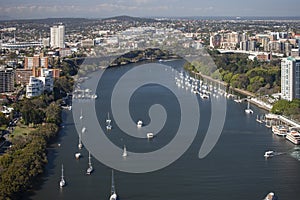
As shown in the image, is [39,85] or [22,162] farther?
[39,85]

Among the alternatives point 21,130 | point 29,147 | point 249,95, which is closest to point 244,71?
point 249,95

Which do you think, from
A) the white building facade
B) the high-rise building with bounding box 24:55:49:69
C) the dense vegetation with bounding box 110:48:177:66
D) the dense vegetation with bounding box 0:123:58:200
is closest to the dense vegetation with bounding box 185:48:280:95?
the dense vegetation with bounding box 110:48:177:66

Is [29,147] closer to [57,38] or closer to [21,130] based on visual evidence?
[21,130]

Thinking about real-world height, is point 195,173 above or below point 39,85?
below

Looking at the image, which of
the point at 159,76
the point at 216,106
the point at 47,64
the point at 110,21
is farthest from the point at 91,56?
the point at 110,21

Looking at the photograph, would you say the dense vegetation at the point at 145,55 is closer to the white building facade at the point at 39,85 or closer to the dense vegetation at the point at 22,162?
the white building facade at the point at 39,85

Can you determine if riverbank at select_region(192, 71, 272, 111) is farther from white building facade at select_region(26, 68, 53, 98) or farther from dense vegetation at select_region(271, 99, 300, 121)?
white building facade at select_region(26, 68, 53, 98)
